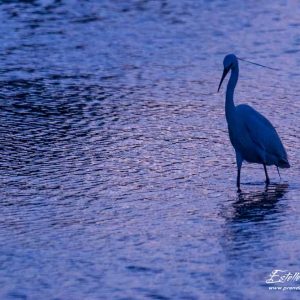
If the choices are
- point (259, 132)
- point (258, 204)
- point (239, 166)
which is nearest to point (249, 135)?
point (259, 132)

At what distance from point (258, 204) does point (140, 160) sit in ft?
4.91

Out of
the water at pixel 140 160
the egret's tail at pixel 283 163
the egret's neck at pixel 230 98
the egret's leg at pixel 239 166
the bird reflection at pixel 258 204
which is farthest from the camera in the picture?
the egret's neck at pixel 230 98

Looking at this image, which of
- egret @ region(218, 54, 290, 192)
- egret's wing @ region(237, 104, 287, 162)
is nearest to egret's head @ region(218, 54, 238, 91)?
egret @ region(218, 54, 290, 192)

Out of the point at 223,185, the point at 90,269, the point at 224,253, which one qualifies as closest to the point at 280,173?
the point at 223,185

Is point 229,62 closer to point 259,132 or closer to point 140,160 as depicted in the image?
point 259,132

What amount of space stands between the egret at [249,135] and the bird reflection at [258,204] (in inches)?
11.8

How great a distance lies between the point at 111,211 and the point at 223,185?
51.5 inches

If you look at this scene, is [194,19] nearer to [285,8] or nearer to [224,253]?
[285,8]

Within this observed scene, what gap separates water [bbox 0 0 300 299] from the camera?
758cm

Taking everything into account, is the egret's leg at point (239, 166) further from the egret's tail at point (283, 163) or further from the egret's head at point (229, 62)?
the egret's head at point (229, 62)

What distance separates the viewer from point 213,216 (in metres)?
8.86

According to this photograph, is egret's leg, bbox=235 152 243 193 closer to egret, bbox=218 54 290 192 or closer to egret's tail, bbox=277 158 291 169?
egret, bbox=218 54 290 192

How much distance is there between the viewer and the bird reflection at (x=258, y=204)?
8969 millimetres

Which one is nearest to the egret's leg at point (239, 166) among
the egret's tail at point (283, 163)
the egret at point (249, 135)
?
the egret at point (249, 135)
